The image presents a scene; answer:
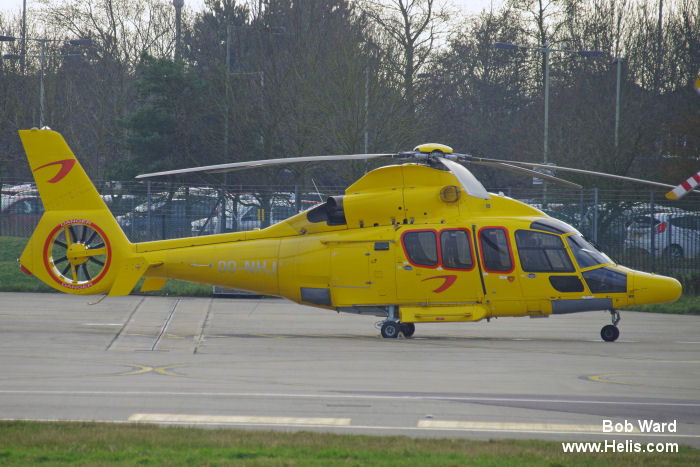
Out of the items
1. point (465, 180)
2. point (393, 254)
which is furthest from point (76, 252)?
point (465, 180)

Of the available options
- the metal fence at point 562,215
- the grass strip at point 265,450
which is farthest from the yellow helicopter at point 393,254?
the metal fence at point 562,215

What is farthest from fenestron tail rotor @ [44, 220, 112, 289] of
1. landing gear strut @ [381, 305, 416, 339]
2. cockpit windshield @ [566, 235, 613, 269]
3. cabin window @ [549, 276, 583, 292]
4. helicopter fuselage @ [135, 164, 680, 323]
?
cockpit windshield @ [566, 235, 613, 269]

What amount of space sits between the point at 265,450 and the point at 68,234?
9.94 m

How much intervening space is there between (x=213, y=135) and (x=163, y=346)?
21.0 m

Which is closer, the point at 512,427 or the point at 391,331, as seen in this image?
the point at 512,427

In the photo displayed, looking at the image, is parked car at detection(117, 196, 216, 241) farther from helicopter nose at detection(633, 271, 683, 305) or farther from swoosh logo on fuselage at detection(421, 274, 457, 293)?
helicopter nose at detection(633, 271, 683, 305)

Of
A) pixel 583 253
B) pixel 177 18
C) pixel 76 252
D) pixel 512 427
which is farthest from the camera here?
pixel 177 18

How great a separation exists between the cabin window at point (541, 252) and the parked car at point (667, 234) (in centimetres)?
1130

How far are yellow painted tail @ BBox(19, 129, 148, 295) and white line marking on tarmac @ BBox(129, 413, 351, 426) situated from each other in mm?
7409

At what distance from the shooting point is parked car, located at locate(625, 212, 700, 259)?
987 inches

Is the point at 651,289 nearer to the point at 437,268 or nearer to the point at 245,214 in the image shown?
the point at 437,268

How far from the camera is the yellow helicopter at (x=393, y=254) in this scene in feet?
49.0

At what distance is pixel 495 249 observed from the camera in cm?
1498

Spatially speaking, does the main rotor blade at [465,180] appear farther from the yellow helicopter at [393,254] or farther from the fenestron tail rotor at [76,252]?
the fenestron tail rotor at [76,252]
